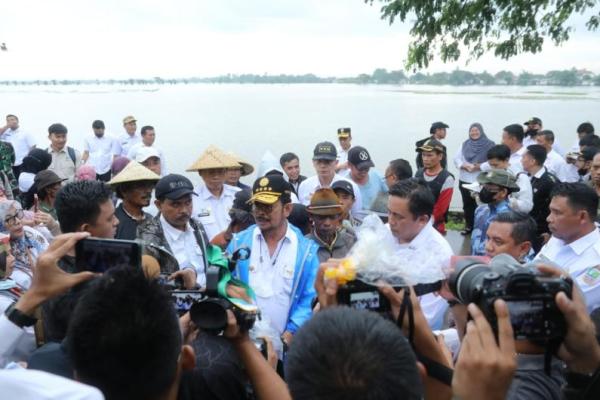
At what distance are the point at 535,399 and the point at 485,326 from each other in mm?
538

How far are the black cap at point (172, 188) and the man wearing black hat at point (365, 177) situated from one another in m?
2.47

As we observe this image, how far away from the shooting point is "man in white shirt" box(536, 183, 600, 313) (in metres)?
3.15

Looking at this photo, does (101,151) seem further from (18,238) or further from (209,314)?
(209,314)

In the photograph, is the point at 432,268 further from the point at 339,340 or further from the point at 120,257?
the point at 120,257

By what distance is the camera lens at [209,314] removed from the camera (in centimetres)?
162

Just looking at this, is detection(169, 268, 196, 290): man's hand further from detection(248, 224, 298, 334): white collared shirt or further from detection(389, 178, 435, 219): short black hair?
detection(389, 178, 435, 219): short black hair

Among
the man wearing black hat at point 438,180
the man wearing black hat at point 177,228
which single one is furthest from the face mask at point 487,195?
the man wearing black hat at point 177,228

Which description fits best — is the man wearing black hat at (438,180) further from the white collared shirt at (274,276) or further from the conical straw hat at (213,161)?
the white collared shirt at (274,276)

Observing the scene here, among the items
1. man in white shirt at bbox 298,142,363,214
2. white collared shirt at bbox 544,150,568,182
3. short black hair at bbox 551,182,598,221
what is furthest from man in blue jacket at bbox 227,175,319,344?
white collared shirt at bbox 544,150,568,182

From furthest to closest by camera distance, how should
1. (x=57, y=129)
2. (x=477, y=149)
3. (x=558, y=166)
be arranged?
1. (x=477, y=149)
2. (x=57, y=129)
3. (x=558, y=166)

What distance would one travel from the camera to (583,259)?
3145 mm

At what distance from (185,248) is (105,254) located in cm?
159

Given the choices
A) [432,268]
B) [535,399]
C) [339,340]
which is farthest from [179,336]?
[535,399]

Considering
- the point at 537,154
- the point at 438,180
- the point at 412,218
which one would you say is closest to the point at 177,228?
the point at 412,218
